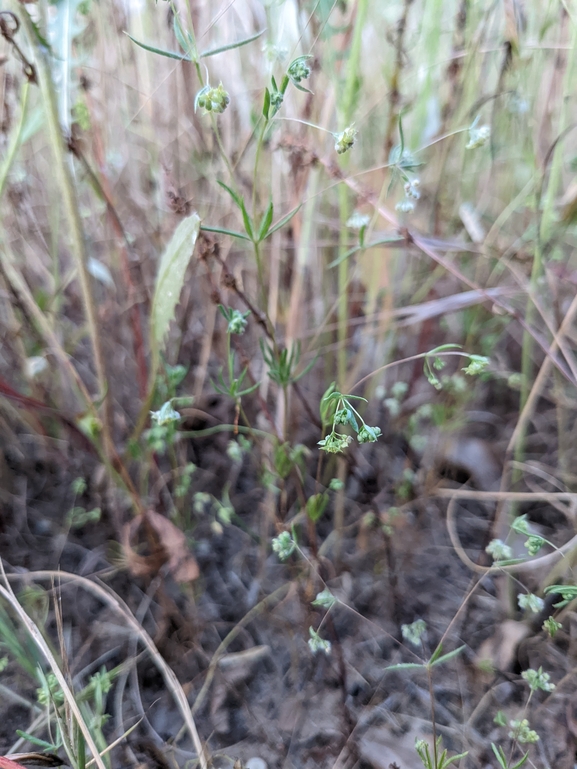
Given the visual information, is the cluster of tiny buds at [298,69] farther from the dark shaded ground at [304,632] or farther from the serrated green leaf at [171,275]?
the dark shaded ground at [304,632]

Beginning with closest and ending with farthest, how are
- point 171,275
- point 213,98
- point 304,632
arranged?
point 213,98 → point 171,275 → point 304,632

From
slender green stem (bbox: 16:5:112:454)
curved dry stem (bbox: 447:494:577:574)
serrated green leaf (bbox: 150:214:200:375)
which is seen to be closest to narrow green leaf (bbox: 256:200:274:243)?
serrated green leaf (bbox: 150:214:200:375)

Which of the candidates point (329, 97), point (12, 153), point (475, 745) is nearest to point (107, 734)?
point (475, 745)

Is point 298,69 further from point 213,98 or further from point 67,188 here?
point 67,188

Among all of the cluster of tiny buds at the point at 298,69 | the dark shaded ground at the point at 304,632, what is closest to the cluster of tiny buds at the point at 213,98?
the cluster of tiny buds at the point at 298,69

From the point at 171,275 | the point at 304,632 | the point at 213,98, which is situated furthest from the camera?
the point at 304,632

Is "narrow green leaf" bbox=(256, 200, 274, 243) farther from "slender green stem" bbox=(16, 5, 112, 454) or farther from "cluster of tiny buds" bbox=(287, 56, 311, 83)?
"slender green stem" bbox=(16, 5, 112, 454)

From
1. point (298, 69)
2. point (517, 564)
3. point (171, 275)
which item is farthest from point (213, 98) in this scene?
point (517, 564)

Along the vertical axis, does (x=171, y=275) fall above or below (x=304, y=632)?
above

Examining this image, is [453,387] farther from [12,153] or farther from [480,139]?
[12,153]
